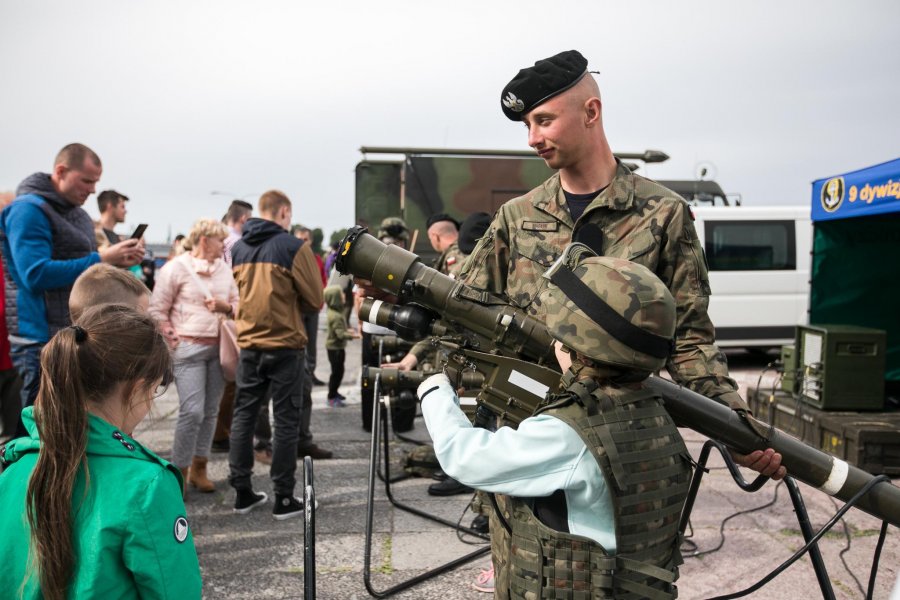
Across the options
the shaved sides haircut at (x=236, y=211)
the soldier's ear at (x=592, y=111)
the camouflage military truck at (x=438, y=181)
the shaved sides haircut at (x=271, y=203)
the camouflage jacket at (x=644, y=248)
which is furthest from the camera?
the camouflage military truck at (x=438, y=181)

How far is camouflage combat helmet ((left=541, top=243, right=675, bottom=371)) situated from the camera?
150 cm

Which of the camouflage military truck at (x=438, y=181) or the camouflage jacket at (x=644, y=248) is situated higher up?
the camouflage military truck at (x=438, y=181)

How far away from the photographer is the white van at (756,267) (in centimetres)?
991

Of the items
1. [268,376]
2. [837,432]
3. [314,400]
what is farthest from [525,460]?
[314,400]

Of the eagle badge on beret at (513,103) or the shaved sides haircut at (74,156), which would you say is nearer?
the eagle badge on beret at (513,103)

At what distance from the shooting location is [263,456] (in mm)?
5441

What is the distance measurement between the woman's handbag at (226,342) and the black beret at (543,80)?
2861mm

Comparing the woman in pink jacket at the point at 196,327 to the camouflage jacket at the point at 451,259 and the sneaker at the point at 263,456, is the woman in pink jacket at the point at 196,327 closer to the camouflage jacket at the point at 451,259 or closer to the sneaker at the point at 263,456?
the sneaker at the point at 263,456

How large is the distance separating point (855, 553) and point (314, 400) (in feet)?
18.5

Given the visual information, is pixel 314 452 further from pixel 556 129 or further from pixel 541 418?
pixel 541 418

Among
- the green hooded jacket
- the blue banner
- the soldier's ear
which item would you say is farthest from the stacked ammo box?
the green hooded jacket

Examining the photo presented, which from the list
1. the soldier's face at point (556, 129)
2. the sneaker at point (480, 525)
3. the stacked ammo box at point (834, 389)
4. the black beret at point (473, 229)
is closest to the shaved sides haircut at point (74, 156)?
the black beret at point (473, 229)

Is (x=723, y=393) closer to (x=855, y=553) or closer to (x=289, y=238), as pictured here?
(x=855, y=553)

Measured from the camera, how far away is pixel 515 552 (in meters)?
1.67
